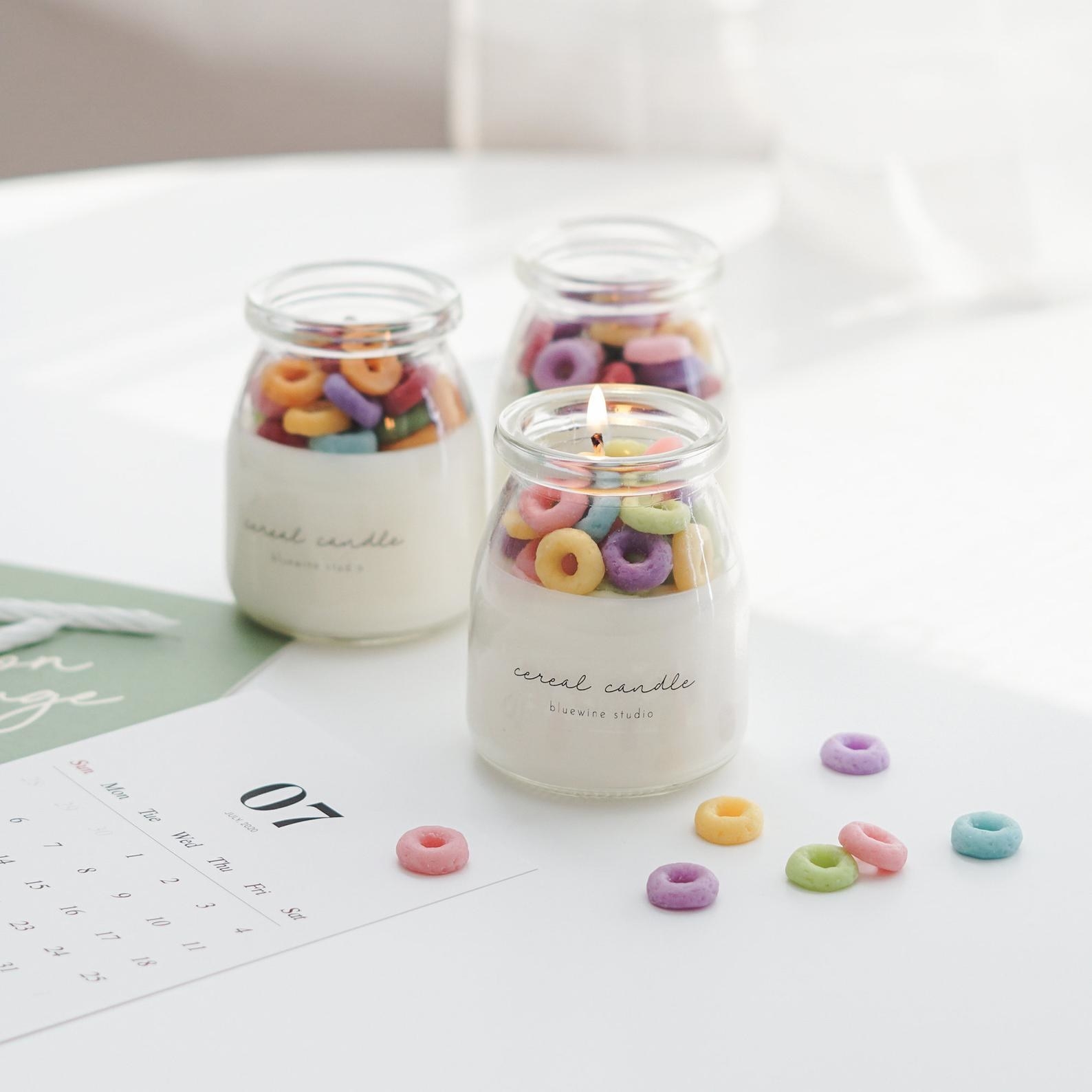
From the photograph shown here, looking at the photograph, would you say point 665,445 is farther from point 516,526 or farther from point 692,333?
point 692,333

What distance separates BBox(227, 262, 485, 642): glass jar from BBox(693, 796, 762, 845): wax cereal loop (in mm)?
261

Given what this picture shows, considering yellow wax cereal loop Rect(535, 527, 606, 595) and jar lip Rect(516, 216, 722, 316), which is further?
jar lip Rect(516, 216, 722, 316)

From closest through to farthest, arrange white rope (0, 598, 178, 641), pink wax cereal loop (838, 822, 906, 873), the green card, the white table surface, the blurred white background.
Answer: the white table surface → pink wax cereal loop (838, 822, 906, 873) → the green card → white rope (0, 598, 178, 641) → the blurred white background

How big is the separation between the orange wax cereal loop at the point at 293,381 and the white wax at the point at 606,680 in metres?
0.18

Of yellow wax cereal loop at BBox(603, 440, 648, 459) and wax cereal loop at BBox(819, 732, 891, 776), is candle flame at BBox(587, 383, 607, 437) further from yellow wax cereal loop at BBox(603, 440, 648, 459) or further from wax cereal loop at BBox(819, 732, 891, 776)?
wax cereal loop at BBox(819, 732, 891, 776)

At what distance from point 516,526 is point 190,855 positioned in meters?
0.23

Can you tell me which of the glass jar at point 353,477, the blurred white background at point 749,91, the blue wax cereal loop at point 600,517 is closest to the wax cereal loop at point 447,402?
the glass jar at point 353,477

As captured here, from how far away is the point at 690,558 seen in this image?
785 mm

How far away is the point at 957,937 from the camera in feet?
2.31

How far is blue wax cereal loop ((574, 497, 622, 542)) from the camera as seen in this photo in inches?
30.4

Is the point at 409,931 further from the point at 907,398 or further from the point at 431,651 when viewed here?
the point at 907,398

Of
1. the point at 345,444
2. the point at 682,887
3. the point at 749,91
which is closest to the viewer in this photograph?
the point at 682,887

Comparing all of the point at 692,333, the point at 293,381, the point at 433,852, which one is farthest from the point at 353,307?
the point at 433,852

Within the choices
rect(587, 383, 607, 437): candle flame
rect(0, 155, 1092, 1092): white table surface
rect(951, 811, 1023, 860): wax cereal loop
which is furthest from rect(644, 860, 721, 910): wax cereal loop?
rect(587, 383, 607, 437): candle flame
